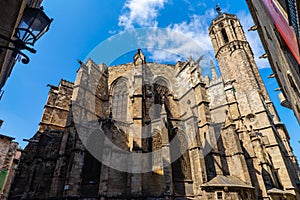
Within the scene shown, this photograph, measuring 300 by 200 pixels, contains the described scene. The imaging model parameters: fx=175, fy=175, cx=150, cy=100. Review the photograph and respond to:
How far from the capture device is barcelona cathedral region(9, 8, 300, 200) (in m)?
10.4

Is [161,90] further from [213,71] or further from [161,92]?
[213,71]

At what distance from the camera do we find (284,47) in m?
4.72

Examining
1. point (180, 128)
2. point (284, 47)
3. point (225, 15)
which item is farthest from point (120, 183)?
point (225, 15)

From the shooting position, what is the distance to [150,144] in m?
12.4

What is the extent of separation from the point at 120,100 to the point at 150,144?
20.2ft

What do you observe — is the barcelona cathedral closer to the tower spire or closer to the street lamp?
the tower spire

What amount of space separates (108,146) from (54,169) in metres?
3.83

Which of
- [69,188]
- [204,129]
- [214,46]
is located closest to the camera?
[69,188]

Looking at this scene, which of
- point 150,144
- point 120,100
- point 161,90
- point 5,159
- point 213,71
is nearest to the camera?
point 5,159

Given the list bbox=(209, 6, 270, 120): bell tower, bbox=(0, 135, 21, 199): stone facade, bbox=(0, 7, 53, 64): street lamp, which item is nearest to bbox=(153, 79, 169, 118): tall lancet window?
bbox=(209, 6, 270, 120): bell tower

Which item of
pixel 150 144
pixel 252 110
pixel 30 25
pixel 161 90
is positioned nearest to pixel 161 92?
pixel 161 90

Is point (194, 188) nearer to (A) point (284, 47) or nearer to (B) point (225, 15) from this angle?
(A) point (284, 47)

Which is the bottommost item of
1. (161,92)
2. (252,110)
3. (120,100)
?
(252,110)

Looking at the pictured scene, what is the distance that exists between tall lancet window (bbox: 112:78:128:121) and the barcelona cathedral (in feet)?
0.31
